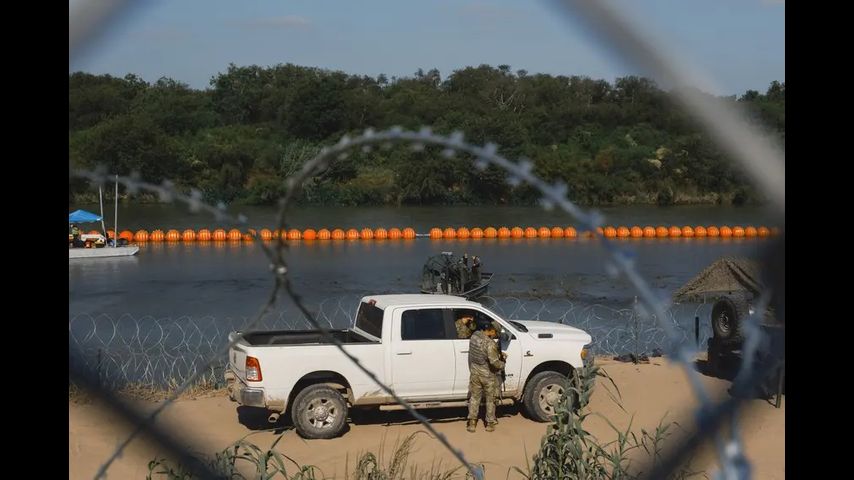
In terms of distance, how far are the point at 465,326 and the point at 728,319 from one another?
353 cm

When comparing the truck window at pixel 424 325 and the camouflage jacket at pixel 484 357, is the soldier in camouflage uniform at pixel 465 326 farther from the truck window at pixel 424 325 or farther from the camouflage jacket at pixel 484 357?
the camouflage jacket at pixel 484 357

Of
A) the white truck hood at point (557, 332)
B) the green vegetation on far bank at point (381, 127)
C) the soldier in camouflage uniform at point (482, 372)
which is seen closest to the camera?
the soldier in camouflage uniform at point (482, 372)

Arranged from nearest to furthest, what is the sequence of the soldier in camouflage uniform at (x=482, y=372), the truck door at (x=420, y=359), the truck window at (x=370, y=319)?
the soldier in camouflage uniform at (x=482, y=372) < the truck door at (x=420, y=359) < the truck window at (x=370, y=319)

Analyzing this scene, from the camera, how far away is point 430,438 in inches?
322

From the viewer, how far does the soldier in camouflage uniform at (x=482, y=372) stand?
8.87 meters

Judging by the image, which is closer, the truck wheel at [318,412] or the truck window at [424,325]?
the truck wheel at [318,412]

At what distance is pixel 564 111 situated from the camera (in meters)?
13.4

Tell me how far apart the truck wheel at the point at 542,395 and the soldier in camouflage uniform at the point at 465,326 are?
0.79 meters

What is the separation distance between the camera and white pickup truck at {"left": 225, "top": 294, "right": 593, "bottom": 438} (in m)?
8.80

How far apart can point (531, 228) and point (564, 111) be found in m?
24.3

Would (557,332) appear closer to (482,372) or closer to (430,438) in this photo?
(482,372)

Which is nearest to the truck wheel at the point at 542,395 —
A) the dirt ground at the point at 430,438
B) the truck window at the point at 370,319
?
the dirt ground at the point at 430,438

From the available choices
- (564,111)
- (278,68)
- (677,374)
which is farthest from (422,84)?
(677,374)
